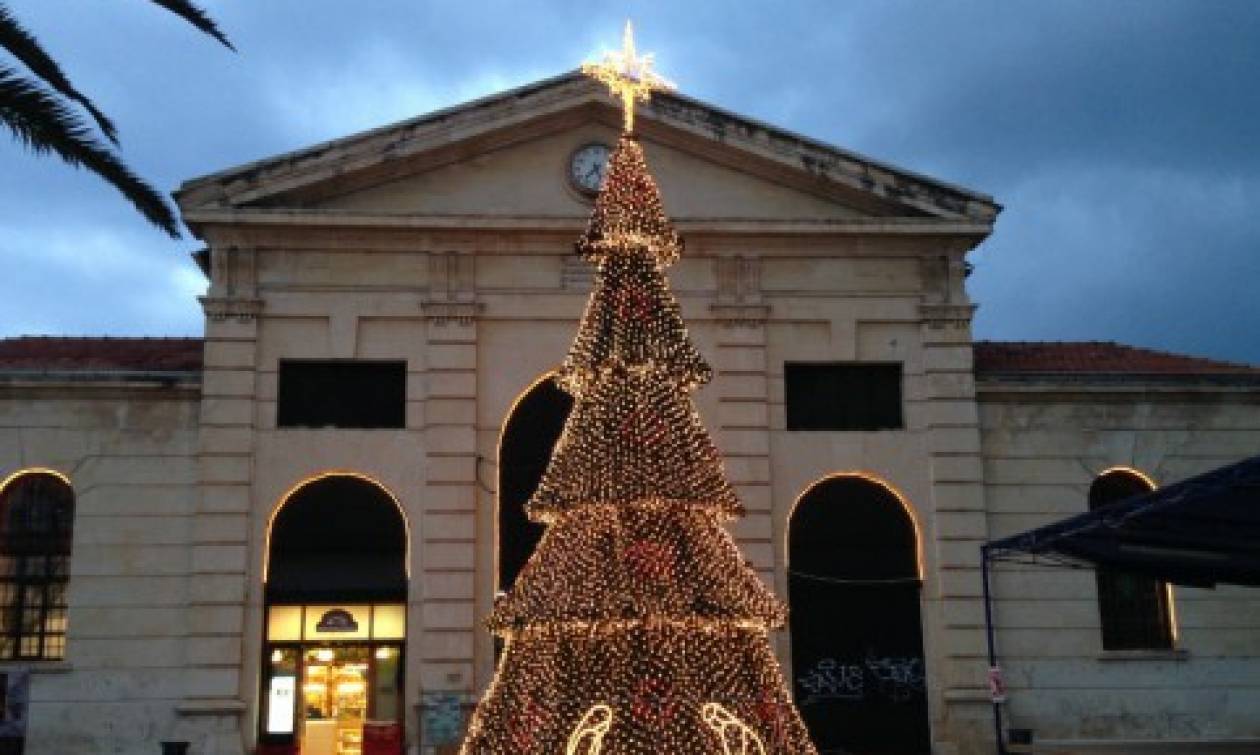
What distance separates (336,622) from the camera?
2148 cm

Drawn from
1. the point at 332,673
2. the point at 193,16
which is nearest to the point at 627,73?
the point at 193,16

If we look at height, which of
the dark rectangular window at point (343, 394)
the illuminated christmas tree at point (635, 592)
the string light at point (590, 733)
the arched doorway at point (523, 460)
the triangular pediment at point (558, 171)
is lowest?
the string light at point (590, 733)

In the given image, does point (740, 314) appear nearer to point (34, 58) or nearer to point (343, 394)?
point (343, 394)

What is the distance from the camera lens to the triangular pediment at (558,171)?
22.6 meters

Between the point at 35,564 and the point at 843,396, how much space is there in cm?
1443

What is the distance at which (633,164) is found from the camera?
14875mm

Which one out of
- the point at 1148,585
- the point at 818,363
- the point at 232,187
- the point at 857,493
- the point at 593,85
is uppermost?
the point at 593,85

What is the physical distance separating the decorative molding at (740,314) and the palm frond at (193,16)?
13659 mm

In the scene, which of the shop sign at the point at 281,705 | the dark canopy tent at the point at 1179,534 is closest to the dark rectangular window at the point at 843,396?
the dark canopy tent at the point at 1179,534

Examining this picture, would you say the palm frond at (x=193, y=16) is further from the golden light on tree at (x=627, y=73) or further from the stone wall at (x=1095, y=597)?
the stone wall at (x=1095, y=597)

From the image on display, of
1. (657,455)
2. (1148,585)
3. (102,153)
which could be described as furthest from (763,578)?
(102,153)

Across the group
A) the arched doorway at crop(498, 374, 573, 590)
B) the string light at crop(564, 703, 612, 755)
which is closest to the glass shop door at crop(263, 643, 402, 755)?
the arched doorway at crop(498, 374, 573, 590)

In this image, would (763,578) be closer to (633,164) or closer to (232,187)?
(633,164)

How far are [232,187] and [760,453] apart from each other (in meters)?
10.4
